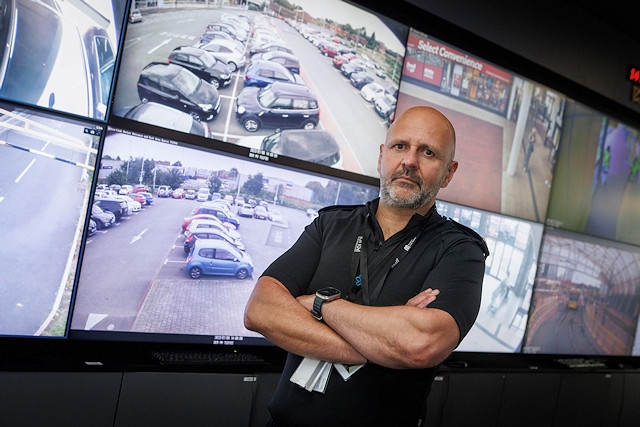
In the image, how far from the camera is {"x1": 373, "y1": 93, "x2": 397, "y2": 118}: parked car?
11.1 feet

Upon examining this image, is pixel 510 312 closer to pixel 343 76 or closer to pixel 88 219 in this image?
pixel 343 76

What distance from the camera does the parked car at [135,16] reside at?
2.47 metres

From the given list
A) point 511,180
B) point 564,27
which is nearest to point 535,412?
point 511,180

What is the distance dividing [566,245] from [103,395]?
372 cm

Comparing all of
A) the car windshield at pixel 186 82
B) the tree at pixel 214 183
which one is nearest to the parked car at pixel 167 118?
the car windshield at pixel 186 82

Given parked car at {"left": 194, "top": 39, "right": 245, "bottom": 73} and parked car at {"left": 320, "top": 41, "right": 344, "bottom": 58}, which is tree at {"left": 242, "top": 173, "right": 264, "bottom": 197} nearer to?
parked car at {"left": 194, "top": 39, "right": 245, "bottom": 73}

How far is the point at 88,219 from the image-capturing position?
236 centimetres

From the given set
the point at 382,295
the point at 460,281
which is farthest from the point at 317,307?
the point at 460,281

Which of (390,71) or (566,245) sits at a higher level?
(390,71)

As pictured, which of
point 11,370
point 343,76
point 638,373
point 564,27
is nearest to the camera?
point 11,370

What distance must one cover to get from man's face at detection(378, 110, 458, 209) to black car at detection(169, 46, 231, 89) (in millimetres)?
1345

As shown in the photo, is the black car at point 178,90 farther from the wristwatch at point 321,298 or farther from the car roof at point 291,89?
the wristwatch at point 321,298

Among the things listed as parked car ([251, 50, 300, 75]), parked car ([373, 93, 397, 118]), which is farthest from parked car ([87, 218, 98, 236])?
parked car ([373, 93, 397, 118])

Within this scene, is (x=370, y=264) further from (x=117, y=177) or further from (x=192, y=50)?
(x=192, y=50)
